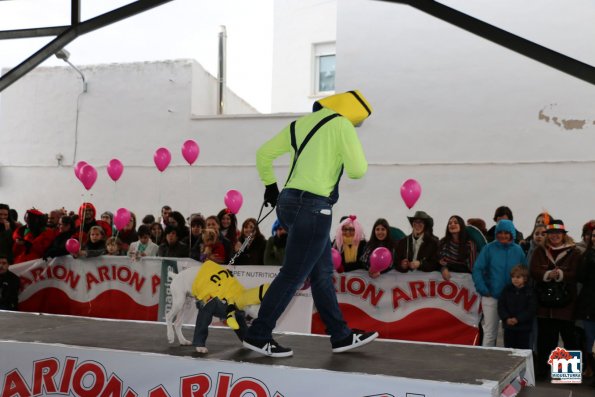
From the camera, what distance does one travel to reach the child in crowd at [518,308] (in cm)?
627

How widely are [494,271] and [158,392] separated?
3.64 metres

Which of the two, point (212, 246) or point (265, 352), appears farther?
point (212, 246)

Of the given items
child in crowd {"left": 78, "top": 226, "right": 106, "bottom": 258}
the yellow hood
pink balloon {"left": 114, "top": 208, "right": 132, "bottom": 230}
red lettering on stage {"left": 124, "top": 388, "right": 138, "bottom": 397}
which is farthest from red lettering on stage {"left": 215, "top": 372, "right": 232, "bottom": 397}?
pink balloon {"left": 114, "top": 208, "right": 132, "bottom": 230}

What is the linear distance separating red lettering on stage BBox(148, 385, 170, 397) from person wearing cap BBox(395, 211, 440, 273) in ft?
11.1

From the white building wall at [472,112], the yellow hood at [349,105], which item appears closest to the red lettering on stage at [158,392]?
the yellow hood at [349,105]

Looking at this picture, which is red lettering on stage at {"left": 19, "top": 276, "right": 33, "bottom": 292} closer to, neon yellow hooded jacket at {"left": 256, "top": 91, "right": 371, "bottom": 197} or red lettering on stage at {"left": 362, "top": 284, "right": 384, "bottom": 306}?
red lettering on stage at {"left": 362, "top": 284, "right": 384, "bottom": 306}

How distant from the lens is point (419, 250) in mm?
6902

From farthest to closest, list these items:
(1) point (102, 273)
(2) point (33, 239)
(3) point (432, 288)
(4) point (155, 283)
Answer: (2) point (33, 239) < (1) point (102, 273) < (4) point (155, 283) < (3) point (432, 288)

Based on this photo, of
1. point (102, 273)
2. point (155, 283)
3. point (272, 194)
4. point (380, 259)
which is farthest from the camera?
point (102, 273)

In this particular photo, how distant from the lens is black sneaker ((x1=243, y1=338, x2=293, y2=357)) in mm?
4062

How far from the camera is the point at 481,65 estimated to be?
1141 cm

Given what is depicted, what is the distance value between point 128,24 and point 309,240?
42.7ft

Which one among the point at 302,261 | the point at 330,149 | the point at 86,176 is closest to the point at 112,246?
the point at 86,176

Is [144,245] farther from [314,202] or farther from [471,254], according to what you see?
[314,202]
